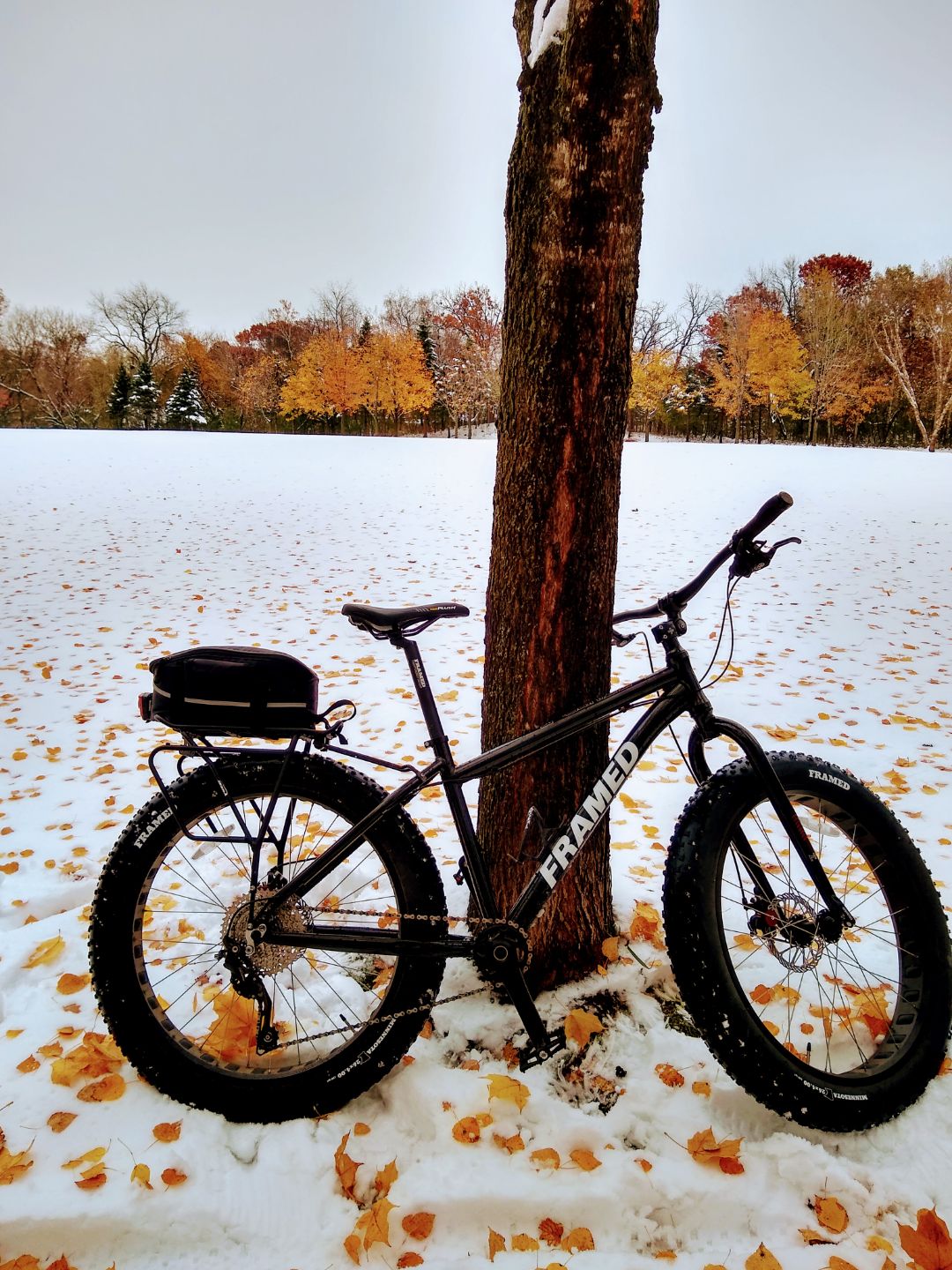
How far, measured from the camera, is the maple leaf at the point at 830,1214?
1.62 m

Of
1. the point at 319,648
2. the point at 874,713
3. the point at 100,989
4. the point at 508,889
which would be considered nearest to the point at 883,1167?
the point at 508,889

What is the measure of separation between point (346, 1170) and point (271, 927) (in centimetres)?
63

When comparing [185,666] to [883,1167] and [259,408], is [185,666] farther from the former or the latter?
[259,408]

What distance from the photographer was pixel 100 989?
1928 millimetres

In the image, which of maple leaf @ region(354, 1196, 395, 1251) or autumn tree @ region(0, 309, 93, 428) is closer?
maple leaf @ region(354, 1196, 395, 1251)

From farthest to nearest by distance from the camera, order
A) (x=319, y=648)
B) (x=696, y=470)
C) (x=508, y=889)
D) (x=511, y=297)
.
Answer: (x=696, y=470)
(x=319, y=648)
(x=508, y=889)
(x=511, y=297)

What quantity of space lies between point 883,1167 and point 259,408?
51.1m

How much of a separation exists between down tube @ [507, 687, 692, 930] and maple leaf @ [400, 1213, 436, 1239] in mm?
710

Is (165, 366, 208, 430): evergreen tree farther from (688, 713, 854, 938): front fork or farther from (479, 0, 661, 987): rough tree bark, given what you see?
(688, 713, 854, 938): front fork

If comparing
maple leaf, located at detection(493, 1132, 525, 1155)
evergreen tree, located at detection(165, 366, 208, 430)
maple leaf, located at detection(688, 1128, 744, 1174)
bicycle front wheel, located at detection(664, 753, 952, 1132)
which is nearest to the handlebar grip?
bicycle front wheel, located at detection(664, 753, 952, 1132)

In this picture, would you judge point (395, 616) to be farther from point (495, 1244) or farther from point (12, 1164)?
point (12, 1164)

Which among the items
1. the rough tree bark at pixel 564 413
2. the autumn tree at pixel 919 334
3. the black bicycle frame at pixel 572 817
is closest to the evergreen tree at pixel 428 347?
the autumn tree at pixel 919 334

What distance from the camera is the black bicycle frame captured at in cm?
192

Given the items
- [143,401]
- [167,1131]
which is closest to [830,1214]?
[167,1131]
